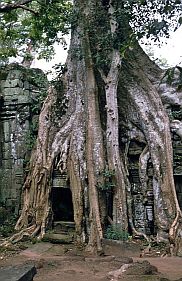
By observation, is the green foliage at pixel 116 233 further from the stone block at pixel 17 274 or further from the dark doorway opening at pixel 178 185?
the stone block at pixel 17 274

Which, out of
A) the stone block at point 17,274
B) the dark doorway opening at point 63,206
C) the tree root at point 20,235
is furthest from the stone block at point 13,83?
the stone block at point 17,274

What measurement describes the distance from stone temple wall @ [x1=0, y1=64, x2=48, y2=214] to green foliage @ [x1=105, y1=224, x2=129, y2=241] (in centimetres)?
253

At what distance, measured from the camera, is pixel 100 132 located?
686 cm

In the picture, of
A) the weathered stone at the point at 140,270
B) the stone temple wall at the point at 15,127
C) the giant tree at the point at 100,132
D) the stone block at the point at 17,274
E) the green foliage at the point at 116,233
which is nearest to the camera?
the stone block at the point at 17,274

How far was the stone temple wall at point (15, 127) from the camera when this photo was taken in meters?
8.21

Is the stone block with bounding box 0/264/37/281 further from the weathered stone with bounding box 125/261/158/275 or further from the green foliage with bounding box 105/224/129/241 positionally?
the green foliage with bounding box 105/224/129/241

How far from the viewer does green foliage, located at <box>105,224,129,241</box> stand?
6134 millimetres

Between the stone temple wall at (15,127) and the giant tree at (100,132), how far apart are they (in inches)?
29.9

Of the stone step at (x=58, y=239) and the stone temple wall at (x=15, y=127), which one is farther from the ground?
the stone temple wall at (x=15, y=127)

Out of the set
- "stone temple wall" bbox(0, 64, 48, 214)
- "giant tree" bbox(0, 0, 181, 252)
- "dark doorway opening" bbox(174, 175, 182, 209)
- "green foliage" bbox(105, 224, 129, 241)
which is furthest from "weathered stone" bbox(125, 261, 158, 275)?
"stone temple wall" bbox(0, 64, 48, 214)

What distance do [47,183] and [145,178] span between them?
68.0 inches

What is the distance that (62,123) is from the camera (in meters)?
7.64

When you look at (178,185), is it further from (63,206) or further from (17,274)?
(17,274)

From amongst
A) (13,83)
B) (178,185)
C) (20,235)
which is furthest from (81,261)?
(13,83)
